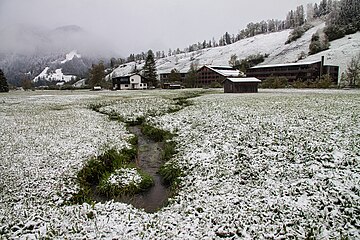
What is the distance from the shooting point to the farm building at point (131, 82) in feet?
333

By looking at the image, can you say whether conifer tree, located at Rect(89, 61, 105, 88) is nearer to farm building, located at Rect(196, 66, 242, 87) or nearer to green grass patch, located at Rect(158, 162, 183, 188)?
farm building, located at Rect(196, 66, 242, 87)

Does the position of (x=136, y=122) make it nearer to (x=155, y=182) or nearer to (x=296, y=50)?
(x=155, y=182)

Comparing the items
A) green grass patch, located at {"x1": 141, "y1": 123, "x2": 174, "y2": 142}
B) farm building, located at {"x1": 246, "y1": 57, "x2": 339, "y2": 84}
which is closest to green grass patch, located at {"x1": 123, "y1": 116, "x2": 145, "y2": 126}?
green grass patch, located at {"x1": 141, "y1": 123, "x2": 174, "y2": 142}

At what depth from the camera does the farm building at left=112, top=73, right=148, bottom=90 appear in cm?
10144

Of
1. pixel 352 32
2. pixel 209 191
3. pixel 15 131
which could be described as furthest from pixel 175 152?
pixel 352 32

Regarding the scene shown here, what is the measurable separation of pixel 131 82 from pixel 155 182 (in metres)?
94.6

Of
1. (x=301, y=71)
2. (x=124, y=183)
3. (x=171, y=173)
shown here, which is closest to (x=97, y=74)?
(x=301, y=71)

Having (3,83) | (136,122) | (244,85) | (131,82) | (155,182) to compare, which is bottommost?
(155,182)

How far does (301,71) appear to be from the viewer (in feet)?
320

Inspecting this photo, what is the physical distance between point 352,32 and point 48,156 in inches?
6804

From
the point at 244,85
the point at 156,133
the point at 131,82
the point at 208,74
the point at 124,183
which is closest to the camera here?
the point at 124,183

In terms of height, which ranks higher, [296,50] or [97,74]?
[296,50]

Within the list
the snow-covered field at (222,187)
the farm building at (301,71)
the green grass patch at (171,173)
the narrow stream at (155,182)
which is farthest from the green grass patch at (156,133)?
the farm building at (301,71)

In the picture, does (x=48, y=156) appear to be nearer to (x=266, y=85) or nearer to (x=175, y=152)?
(x=175, y=152)
